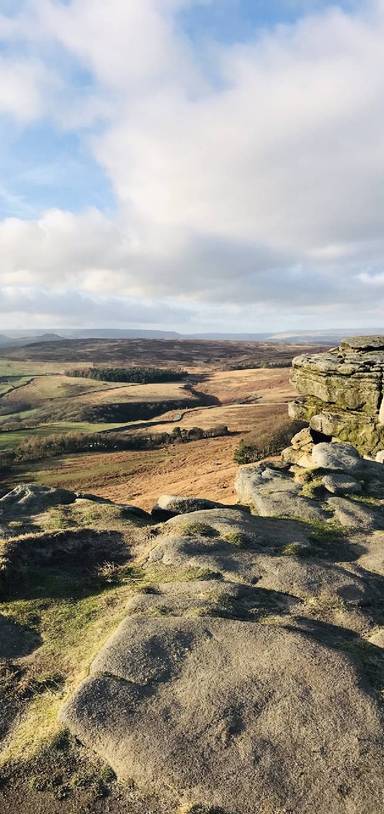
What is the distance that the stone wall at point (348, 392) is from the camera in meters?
27.2

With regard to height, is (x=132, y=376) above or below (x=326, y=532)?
below

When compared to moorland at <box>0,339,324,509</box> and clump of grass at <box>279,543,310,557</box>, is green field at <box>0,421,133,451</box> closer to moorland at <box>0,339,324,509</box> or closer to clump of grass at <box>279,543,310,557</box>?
moorland at <box>0,339,324,509</box>

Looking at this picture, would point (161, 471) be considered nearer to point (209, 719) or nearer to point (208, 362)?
point (209, 719)

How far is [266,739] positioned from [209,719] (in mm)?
866

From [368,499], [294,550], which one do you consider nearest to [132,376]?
[368,499]

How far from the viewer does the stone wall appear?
89.2 ft

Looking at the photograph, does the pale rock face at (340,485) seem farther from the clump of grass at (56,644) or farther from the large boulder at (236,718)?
the large boulder at (236,718)

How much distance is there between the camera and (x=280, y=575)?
461 inches

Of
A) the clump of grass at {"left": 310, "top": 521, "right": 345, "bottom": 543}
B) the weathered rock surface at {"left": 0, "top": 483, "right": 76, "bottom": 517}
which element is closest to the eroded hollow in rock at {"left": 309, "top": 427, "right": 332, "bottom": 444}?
the clump of grass at {"left": 310, "top": 521, "right": 345, "bottom": 543}

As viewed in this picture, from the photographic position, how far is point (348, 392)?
28.2 metres

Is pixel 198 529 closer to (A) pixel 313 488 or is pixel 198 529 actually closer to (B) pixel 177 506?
(B) pixel 177 506

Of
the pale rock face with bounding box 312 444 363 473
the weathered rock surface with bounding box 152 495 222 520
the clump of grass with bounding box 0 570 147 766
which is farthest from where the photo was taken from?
the pale rock face with bounding box 312 444 363 473

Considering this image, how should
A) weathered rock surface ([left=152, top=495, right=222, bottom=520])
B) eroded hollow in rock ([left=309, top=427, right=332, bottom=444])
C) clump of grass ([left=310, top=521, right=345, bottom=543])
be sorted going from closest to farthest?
clump of grass ([left=310, top=521, right=345, bottom=543]) → weathered rock surface ([left=152, top=495, right=222, bottom=520]) → eroded hollow in rock ([left=309, top=427, right=332, bottom=444])

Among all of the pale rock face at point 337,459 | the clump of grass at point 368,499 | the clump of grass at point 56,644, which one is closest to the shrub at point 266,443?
the pale rock face at point 337,459
